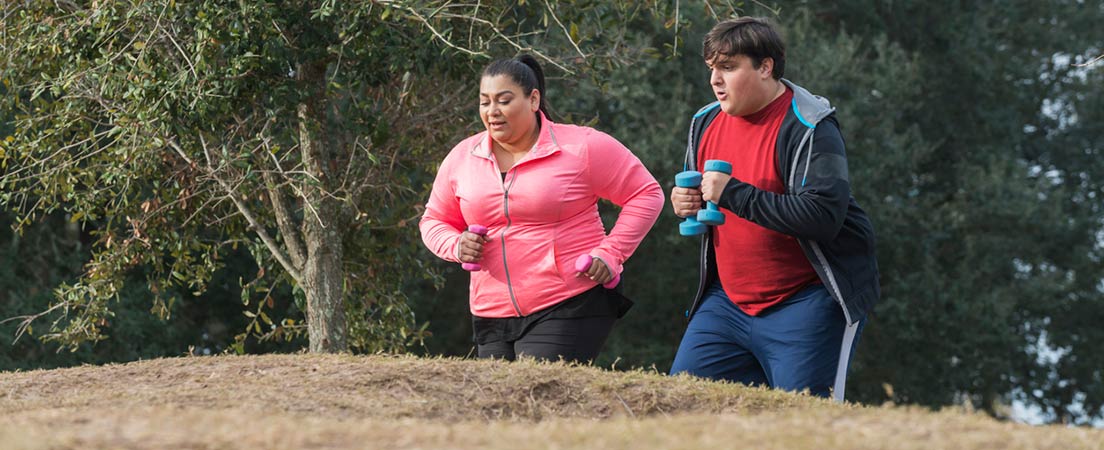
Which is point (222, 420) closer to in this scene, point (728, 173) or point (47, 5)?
point (728, 173)

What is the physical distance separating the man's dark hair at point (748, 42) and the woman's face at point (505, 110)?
0.80 meters

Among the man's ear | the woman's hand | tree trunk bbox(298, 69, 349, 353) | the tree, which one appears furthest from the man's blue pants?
tree trunk bbox(298, 69, 349, 353)

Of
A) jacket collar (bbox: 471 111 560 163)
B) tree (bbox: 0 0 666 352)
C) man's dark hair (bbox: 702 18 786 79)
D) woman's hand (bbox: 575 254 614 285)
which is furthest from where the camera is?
tree (bbox: 0 0 666 352)

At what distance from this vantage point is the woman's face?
17.2ft

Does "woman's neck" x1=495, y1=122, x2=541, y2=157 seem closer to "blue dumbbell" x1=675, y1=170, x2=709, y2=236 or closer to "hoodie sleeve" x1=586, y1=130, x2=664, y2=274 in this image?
"hoodie sleeve" x1=586, y1=130, x2=664, y2=274

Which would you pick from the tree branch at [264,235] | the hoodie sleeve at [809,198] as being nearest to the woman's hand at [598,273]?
the hoodie sleeve at [809,198]

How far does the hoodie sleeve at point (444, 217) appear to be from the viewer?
5316mm

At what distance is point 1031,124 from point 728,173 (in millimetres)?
18556

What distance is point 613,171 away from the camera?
5246 millimetres

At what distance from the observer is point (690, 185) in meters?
4.81

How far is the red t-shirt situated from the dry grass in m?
0.37

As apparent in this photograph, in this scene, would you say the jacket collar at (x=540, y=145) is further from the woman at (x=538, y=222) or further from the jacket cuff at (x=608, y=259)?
the jacket cuff at (x=608, y=259)

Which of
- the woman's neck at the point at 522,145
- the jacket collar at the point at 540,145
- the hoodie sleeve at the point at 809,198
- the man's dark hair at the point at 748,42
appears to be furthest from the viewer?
the woman's neck at the point at 522,145

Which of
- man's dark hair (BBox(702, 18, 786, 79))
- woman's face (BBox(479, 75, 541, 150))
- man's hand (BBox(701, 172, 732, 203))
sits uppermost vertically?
man's dark hair (BBox(702, 18, 786, 79))
